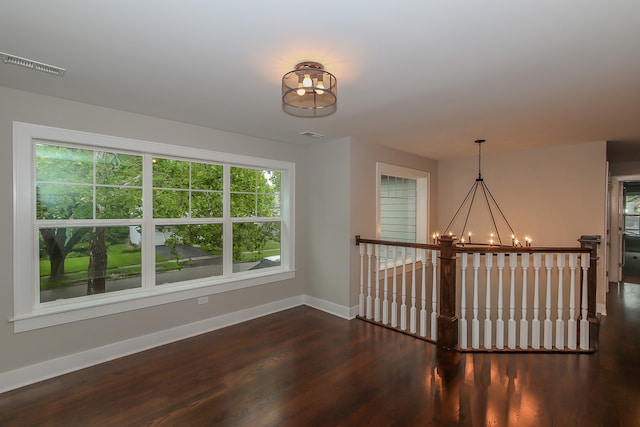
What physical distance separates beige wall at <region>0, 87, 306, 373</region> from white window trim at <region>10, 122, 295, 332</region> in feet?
0.16

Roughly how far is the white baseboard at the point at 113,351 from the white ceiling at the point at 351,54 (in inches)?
91.9

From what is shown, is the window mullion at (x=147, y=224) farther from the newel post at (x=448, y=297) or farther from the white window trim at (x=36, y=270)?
the newel post at (x=448, y=297)

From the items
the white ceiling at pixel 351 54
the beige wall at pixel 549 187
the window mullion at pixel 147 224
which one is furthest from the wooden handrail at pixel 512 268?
the window mullion at pixel 147 224

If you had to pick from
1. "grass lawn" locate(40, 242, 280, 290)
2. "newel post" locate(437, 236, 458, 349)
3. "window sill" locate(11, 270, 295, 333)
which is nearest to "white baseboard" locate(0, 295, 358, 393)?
"window sill" locate(11, 270, 295, 333)

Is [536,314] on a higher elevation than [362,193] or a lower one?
lower

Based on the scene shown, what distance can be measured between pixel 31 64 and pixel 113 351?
8.30 ft

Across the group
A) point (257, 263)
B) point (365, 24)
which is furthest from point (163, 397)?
point (365, 24)

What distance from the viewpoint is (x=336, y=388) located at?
2438 mm

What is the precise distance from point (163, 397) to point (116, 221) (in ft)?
5.70

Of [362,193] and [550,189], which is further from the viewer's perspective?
[550,189]

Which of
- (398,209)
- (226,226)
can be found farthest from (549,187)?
(226,226)

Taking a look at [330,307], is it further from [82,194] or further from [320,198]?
Result: [82,194]

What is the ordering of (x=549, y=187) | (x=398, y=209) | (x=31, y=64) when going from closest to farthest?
1. (x=31, y=64)
2. (x=549, y=187)
3. (x=398, y=209)

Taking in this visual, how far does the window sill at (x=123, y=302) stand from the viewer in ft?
8.42
